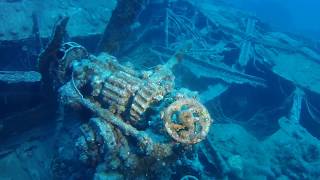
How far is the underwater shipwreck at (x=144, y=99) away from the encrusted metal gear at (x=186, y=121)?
0.01 m

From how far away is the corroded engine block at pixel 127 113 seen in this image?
333 centimetres

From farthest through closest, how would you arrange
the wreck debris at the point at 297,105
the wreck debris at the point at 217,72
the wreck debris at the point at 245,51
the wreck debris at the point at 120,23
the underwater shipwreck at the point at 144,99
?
the wreck debris at the point at 245,51 → the wreck debris at the point at 217,72 → the wreck debris at the point at 297,105 → the wreck debris at the point at 120,23 → the underwater shipwreck at the point at 144,99

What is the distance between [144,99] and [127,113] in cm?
27

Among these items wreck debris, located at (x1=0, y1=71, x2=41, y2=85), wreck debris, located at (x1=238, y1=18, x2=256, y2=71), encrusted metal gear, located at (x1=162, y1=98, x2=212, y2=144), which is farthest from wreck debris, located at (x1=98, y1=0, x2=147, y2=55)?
wreck debris, located at (x1=238, y1=18, x2=256, y2=71)

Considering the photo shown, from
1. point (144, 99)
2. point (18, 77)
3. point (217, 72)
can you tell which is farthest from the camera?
point (217, 72)

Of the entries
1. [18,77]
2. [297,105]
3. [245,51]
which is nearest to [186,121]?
[18,77]

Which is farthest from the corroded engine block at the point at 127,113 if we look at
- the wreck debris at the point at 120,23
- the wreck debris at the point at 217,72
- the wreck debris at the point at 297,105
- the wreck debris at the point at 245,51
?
the wreck debris at the point at 245,51

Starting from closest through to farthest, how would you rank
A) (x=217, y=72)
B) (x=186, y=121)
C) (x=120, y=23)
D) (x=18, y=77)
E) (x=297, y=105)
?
(x=186, y=121) → (x=18, y=77) → (x=120, y=23) → (x=297, y=105) → (x=217, y=72)

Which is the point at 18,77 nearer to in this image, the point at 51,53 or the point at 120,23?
the point at 51,53

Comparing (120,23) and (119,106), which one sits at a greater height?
(120,23)

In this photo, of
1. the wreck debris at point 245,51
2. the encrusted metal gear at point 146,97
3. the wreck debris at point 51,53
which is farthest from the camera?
the wreck debris at point 245,51

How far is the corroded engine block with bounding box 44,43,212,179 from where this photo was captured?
3330 millimetres

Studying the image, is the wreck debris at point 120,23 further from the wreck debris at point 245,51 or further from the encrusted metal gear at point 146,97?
the wreck debris at point 245,51

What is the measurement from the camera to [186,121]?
3295 mm
